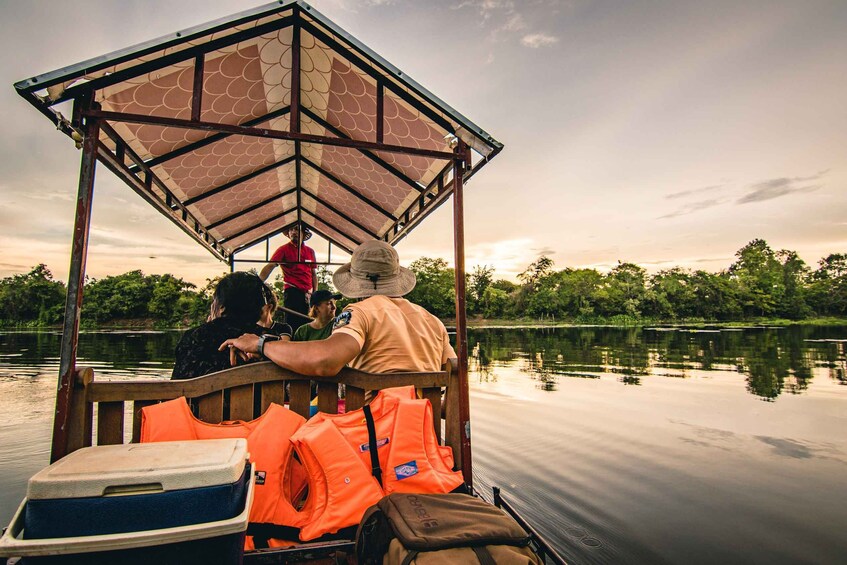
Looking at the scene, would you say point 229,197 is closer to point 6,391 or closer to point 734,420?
point 6,391

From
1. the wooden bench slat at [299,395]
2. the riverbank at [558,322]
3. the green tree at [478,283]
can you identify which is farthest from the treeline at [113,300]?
the wooden bench slat at [299,395]

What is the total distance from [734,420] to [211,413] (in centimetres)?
893

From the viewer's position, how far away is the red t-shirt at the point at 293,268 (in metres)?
7.19

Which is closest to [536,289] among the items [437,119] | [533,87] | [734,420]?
[533,87]

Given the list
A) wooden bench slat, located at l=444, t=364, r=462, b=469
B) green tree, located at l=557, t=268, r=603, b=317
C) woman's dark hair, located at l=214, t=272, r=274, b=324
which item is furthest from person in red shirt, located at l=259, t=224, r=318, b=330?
green tree, located at l=557, t=268, r=603, b=317

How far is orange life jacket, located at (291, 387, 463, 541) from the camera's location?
2062mm

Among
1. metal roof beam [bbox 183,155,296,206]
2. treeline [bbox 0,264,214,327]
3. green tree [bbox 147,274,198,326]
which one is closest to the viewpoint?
metal roof beam [bbox 183,155,296,206]

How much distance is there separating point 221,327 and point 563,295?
82.7 meters

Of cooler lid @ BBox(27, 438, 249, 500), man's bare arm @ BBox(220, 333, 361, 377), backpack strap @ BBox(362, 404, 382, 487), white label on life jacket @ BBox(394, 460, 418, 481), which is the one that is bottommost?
white label on life jacket @ BBox(394, 460, 418, 481)

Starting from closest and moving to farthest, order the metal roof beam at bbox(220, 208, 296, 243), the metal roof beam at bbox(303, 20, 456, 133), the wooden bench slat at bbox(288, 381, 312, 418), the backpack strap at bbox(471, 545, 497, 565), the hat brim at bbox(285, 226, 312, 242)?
the backpack strap at bbox(471, 545, 497, 565) → the wooden bench slat at bbox(288, 381, 312, 418) → the metal roof beam at bbox(303, 20, 456, 133) → the metal roof beam at bbox(220, 208, 296, 243) → the hat brim at bbox(285, 226, 312, 242)

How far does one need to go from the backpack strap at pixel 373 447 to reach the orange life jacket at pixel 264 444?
41 cm

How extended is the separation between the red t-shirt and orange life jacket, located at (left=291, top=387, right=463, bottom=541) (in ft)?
17.2

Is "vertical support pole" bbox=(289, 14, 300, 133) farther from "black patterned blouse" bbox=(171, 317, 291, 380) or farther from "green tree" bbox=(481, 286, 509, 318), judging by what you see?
"green tree" bbox=(481, 286, 509, 318)

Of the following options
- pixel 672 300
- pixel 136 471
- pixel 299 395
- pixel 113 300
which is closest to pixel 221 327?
pixel 299 395
